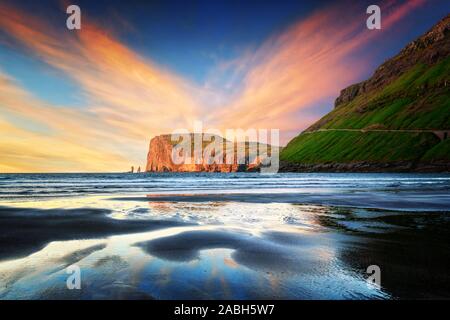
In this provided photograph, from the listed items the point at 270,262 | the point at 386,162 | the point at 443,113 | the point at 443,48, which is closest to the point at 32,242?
the point at 270,262

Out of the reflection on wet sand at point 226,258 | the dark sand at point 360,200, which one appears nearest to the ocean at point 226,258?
the reflection on wet sand at point 226,258

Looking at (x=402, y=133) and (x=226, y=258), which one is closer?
(x=226, y=258)

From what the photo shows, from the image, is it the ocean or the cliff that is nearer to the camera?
the ocean

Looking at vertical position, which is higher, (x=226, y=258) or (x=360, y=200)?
(x=360, y=200)

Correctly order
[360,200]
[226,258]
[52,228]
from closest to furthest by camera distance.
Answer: [226,258]
[52,228]
[360,200]

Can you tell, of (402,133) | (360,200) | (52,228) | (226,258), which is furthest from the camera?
(402,133)

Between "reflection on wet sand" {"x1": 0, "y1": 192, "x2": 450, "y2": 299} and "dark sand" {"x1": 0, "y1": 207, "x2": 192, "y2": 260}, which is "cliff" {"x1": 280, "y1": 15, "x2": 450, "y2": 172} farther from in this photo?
"dark sand" {"x1": 0, "y1": 207, "x2": 192, "y2": 260}

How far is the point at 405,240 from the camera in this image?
32.0ft

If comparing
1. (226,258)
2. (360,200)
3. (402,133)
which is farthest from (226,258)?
(402,133)

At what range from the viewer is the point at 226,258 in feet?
25.8

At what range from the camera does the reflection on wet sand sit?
220 inches

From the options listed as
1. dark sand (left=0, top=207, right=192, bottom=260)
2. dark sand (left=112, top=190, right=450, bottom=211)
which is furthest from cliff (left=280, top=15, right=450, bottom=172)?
dark sand (left=0, top=207, right=192, bottom=260)

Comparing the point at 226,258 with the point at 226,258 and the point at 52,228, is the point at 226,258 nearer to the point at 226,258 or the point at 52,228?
the point at 226,258
